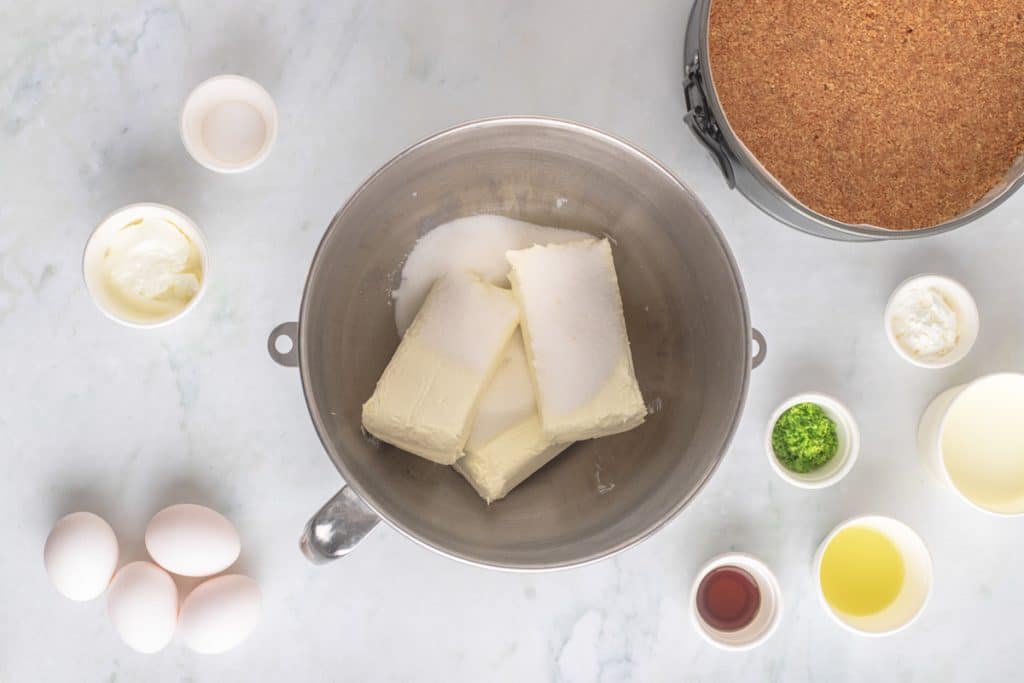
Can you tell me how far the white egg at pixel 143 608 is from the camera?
118cm

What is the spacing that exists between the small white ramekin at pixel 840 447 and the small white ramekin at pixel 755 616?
0.15m

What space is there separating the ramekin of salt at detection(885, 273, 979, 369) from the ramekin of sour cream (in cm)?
112

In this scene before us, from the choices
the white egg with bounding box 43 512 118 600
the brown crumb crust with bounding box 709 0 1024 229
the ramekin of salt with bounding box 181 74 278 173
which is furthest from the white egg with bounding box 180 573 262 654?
the brown crumb crust with bounding box 709 0 1024 229

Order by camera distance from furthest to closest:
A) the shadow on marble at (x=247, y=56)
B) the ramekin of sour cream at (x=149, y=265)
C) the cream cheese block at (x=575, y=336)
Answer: the shadow on marble at (x=247, y=56) < the ramekin of sour cream at (x=149, y=265) < the cream cheese block at (x=575, y=336)

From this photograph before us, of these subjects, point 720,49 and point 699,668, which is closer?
point 720,49

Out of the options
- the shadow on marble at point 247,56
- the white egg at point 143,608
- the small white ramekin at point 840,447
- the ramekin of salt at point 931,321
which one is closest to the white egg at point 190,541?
the white egg at point 143,608

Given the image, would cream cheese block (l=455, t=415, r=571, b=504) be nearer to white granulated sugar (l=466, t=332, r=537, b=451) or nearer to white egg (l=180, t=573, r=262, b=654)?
white granulated sugar (l=466, t=332, r=537, b=451)

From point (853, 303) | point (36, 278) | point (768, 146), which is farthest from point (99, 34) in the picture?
point (853, 303)

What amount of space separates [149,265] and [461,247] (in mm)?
495

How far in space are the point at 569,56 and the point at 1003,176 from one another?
703 mm

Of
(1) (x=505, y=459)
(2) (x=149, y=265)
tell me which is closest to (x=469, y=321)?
(1) (x=505, y=459)

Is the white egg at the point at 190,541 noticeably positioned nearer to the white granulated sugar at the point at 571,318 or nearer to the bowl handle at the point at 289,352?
the bowl handle at the point at 289,352

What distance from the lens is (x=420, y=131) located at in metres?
1.31

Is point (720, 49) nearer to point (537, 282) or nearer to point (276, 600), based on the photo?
point (537, 282)
